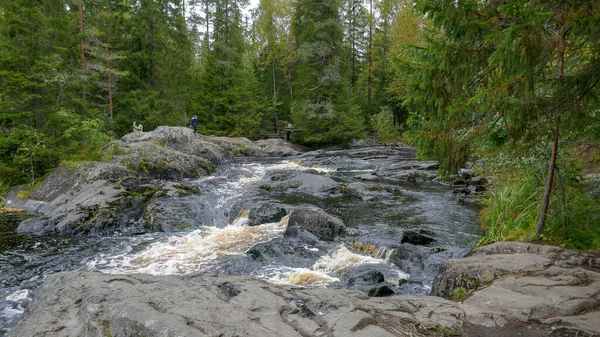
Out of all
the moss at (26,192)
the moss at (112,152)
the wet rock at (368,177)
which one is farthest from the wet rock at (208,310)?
the wet rock at (368,177)

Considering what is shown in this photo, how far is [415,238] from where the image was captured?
8.50m

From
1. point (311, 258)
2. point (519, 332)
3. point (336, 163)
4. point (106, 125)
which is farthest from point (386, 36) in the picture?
point (519, 332)

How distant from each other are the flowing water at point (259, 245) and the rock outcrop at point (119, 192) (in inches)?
25.3

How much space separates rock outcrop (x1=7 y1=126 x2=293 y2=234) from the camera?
409 inches

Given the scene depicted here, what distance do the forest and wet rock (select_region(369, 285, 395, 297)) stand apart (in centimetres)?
237

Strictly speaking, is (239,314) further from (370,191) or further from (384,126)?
(384,126)

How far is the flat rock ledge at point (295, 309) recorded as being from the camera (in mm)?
3508

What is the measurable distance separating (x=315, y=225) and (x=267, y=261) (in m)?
2.13

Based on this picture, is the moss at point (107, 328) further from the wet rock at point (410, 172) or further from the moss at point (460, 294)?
the wet rock at point (410, 172)

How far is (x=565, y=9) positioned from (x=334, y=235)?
703 cm

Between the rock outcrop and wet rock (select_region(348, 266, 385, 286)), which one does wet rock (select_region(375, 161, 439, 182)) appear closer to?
the rock outcrop

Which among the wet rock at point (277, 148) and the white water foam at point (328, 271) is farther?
the wet rock at point (277, 148)

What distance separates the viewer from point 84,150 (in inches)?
600

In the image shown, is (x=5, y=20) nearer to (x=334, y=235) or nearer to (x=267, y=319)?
(x=334, y=235)
